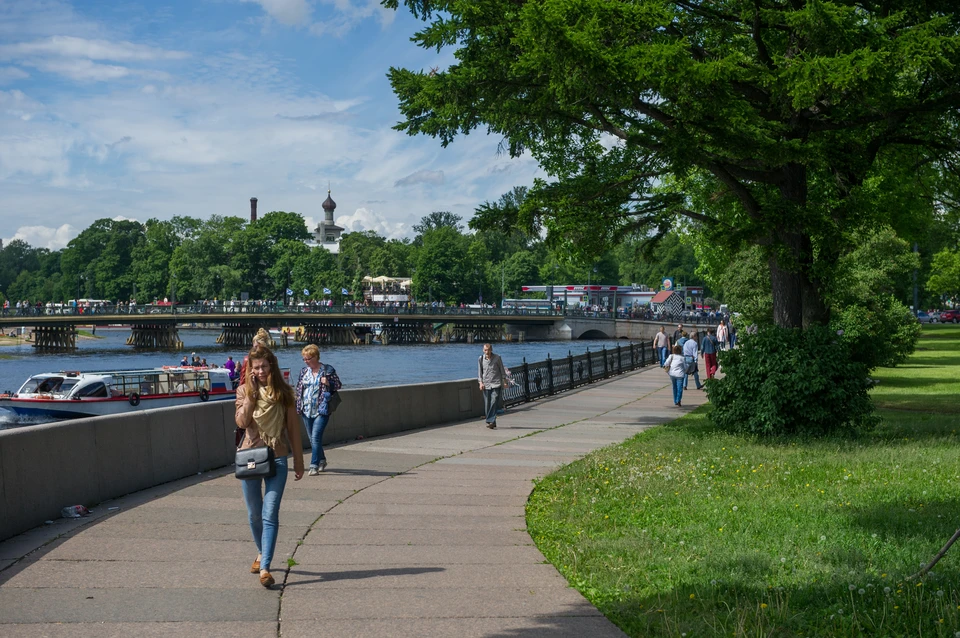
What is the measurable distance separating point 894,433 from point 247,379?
1203cm

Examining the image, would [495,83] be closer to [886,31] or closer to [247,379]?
[886,31]

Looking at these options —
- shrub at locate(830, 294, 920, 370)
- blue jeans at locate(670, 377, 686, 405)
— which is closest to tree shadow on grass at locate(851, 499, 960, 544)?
blue jeans at locate(670, 377, 686, 405)

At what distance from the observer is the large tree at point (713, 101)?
14.3m

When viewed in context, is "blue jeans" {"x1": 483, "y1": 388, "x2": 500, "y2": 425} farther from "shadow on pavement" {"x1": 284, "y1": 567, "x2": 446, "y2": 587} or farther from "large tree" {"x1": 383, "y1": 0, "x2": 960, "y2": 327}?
"shadow on pavement" {"x1": 284, "y1": 567, "x2": 446, "y2": 587}

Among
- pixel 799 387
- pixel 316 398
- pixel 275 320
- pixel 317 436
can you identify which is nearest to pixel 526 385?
pixel 799 387

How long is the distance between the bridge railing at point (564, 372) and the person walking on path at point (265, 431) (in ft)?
51.6

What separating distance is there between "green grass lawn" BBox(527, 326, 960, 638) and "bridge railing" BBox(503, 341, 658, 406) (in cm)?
1074

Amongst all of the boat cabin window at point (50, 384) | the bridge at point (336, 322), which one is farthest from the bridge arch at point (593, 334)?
the boat cabin window at point (50, 384)

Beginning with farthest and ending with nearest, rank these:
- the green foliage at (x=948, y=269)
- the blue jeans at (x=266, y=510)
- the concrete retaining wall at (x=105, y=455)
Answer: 1. the green foliage at (x=948, y=269)
2. the concrete retaining wall at (x=105, y=455)
3. the blue jeans at (x=266, y=510)

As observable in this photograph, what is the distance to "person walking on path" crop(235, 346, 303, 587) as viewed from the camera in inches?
284

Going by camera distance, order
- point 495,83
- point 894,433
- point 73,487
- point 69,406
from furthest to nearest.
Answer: point 69,406 → point 495,83 → point 894,433 → point 73,487

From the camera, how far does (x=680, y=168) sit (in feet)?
52.3

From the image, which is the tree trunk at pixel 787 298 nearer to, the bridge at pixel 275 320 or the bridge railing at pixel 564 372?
the bridge railing at pixel 564 372

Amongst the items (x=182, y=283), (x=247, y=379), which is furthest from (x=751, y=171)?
(x=182, y=283)
